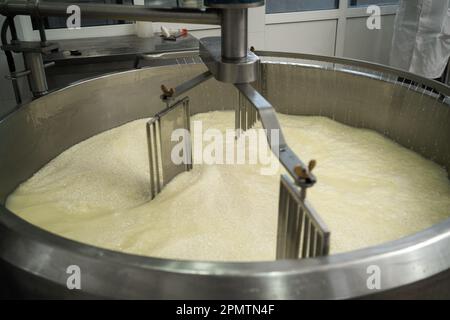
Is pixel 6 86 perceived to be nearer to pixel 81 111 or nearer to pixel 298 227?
pixel 81 111

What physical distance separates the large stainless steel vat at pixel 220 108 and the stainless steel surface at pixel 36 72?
4 centimetres

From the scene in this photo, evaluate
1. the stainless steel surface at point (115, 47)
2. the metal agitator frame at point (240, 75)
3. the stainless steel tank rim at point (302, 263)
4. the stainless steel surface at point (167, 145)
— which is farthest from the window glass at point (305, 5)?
the stainless steel tank rim at point (302, 263)

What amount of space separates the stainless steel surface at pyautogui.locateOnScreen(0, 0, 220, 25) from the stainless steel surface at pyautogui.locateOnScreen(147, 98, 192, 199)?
33cm

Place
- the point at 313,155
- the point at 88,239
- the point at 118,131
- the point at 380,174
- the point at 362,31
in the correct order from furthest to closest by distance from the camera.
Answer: the point at 362,31
the point at 118,131
the point at 313,155
the point at 380,174
the point at 88,239

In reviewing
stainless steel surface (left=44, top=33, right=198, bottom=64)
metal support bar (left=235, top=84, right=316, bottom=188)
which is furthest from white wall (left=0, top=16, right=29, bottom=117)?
metal support bar (left=235, top=84, right=316, bottom=188)

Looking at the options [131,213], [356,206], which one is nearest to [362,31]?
[356,206]

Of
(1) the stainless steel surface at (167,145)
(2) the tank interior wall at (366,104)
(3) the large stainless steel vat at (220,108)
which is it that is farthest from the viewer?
(2) the tank interior wall at (366,104)

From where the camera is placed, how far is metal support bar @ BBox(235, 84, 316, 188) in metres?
0.65

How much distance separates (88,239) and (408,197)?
902 mm

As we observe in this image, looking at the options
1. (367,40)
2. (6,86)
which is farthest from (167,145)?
(367,40)

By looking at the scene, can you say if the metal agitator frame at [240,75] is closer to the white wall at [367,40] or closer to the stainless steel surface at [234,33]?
the stainless steel surface at [234,33]

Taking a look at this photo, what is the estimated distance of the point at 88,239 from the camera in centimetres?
101

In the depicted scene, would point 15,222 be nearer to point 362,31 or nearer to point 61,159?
point 61,159

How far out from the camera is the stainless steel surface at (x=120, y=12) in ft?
3.00
